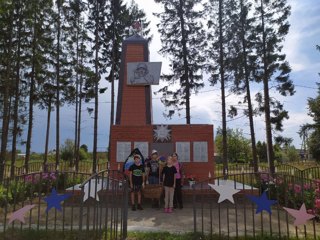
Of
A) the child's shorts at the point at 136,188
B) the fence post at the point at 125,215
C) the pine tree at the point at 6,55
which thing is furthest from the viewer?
the pine tree at the point at 6,55

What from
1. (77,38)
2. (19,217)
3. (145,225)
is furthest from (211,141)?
(77,38)

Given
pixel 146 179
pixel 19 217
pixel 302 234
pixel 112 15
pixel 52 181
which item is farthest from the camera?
pixel 112 15

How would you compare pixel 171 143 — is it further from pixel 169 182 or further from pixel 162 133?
pixel 169 182

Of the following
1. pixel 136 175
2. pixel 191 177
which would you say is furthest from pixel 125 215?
pixel 191 177

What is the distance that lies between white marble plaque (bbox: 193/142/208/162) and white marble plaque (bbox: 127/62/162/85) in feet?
10.8

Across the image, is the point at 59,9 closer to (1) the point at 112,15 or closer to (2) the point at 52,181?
(1) the point at 112,15

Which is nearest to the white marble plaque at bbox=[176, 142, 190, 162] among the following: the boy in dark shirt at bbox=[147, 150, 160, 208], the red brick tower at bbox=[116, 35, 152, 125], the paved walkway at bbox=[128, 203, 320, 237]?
the red brick tower at bbox=[116, 35, 152, 125]

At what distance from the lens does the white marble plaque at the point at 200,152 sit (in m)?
11.9

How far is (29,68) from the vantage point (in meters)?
20.5

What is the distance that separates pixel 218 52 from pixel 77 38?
1029 centimetres

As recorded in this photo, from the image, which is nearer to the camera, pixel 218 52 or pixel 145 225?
pixel 145 225

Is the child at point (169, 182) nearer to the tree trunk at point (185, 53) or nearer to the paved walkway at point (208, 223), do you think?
the paved walkway at point (208, 223)

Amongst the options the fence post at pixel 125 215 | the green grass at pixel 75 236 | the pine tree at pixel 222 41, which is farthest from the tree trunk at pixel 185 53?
the green grass at pixel 75 236

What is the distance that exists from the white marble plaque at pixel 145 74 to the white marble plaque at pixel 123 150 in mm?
2889
